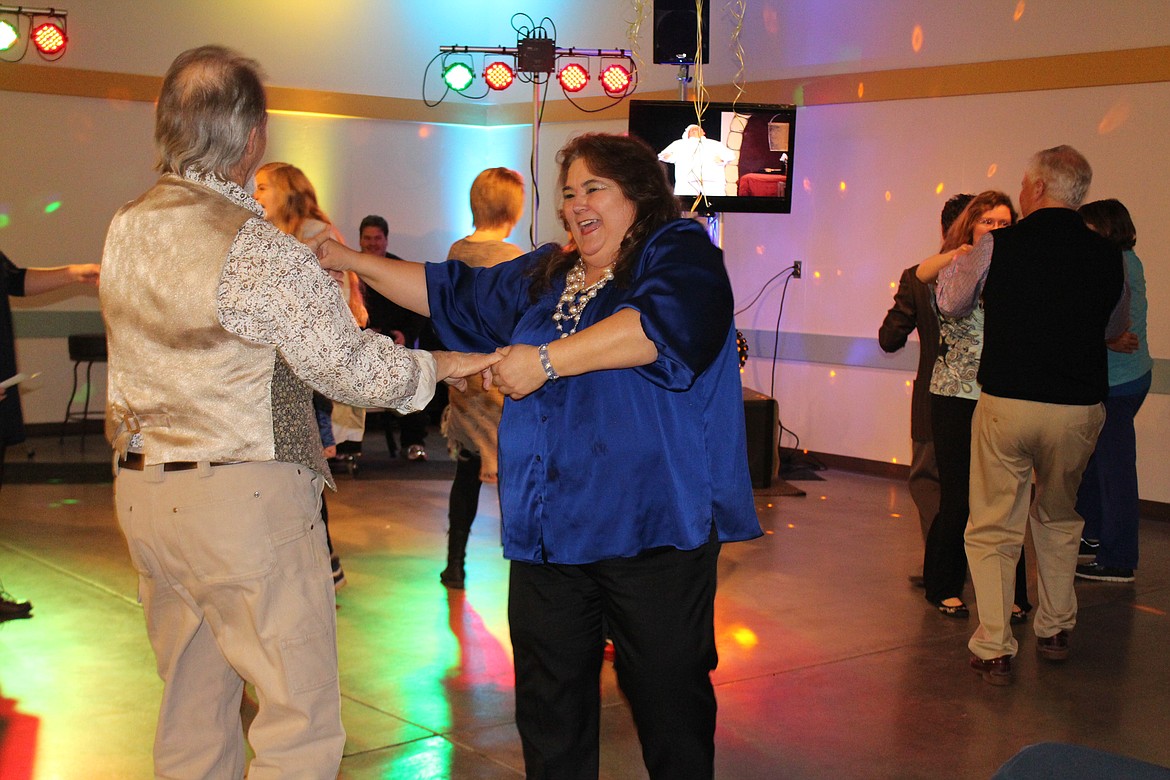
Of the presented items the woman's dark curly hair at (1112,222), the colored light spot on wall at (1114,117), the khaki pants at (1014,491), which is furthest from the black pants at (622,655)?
the colored light spot on wall at (1114,117)

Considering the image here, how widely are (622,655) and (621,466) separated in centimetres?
40

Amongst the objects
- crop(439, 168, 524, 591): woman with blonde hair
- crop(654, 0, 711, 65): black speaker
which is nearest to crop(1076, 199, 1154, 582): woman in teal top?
crop(654, 0, 711, 65): black speaker

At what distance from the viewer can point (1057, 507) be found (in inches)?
152

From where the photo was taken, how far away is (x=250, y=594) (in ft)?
6.79

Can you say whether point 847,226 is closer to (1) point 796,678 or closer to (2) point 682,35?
(2) point 682,35

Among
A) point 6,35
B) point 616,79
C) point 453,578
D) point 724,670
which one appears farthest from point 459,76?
point 724,670

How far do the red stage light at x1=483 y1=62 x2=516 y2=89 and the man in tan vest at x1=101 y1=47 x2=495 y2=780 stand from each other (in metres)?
7.04

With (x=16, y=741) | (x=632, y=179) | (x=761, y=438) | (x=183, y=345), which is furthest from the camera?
(x=761, y=438)

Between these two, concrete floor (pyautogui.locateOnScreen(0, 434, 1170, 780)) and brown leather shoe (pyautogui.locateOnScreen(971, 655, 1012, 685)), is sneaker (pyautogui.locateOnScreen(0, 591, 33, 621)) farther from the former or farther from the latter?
brown leather shoe (pyautogui.locateOnScreen(971, 655, 1012, 685))

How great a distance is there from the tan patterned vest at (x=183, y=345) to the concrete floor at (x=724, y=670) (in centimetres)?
132

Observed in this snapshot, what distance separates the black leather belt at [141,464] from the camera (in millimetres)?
2072

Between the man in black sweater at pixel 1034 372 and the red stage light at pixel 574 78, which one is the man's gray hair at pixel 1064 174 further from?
the red stage light at pixel 574 78

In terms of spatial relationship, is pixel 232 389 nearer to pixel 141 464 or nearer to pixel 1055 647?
pixel 141 464

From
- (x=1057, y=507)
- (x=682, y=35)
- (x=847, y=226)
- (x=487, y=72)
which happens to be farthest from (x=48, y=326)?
(x=1057, y=507)
